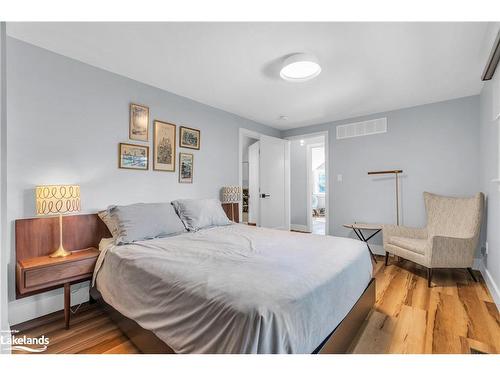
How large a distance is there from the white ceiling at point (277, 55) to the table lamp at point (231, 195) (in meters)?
1.32

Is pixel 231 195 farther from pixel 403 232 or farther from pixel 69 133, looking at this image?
pixel 403 232

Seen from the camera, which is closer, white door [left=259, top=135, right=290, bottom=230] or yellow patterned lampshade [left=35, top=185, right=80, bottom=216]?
yellow patterned lampshade [left=35, top=185, right=80, bottom=216]

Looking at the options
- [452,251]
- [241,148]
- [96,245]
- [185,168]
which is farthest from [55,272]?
[452,251]

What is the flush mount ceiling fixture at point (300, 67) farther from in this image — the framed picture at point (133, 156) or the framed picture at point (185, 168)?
the framed picture at point (133, 156)

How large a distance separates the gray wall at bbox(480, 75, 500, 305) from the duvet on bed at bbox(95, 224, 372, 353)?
4.74 feet

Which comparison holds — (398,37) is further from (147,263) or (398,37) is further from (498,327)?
(147,263)

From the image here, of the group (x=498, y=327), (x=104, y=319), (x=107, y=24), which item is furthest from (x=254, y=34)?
(x=498, y=327)

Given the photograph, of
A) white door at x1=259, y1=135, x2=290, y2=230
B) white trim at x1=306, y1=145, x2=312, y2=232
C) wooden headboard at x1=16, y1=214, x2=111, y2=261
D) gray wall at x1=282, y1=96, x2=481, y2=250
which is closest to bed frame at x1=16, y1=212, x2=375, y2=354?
wooden headboard at x1=16, y1=214, x2=111, y2=261

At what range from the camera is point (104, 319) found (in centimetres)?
209

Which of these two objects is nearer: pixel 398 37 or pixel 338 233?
pixel 398 37

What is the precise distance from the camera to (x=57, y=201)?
6.55ft

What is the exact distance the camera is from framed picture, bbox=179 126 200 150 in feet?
10.8

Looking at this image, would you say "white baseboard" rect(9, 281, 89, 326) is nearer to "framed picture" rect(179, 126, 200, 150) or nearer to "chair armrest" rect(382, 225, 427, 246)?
"framed picture" rect(179, 126, 200, 150)
